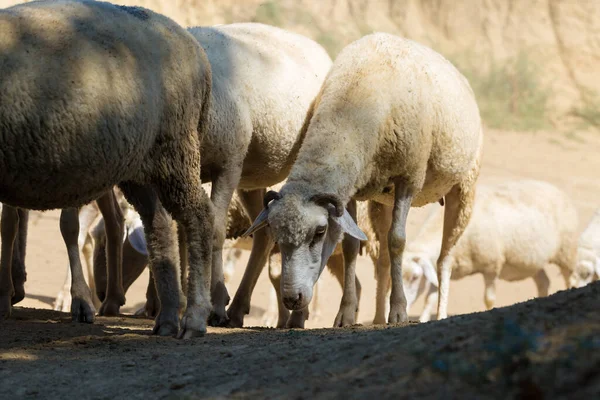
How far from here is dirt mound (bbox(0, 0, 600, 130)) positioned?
23.3m

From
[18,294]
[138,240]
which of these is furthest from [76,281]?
Answer: [138,240]

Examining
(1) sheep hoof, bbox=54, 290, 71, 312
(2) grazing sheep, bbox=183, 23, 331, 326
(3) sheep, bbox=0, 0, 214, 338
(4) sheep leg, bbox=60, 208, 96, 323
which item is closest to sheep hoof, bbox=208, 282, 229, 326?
(2) grazing sheep, bbox=183, 23, 331, 326

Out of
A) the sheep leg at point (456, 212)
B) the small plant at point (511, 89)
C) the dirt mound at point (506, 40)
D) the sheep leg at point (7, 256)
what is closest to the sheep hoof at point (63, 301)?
the sheep leg at point (7, 256)

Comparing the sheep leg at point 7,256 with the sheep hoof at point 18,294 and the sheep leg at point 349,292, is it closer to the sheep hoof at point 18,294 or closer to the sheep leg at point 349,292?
the sheep hoof at point 18,294

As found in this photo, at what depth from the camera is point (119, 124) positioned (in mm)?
4957

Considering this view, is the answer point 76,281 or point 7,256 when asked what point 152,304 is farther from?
point 7,256

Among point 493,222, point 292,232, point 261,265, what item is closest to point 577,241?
point 493,222

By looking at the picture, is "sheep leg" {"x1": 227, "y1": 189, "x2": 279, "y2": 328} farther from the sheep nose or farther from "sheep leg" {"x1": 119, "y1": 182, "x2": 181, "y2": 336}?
"sheep leg" {"x1": 119, "y1": 182, "x2": 181, "y2": 336}

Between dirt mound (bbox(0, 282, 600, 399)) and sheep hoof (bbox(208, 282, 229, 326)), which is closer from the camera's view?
dirt mound (bbox(0, 282, 600, 399))

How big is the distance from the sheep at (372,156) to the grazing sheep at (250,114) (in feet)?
0.72

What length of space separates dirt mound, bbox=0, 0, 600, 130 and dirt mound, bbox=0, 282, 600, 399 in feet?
57.8

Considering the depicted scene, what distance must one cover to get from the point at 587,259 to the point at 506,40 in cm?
1163

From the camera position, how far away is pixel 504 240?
498 inches

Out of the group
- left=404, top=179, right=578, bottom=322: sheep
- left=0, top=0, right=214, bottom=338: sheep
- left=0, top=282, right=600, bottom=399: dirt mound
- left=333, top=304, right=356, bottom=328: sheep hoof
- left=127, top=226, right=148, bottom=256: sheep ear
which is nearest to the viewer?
left=0, top=282, right=600, bottom=399: dirt mound
